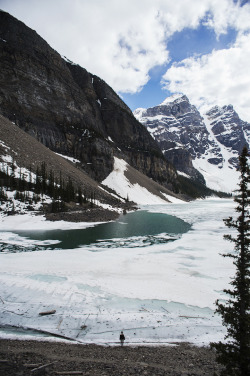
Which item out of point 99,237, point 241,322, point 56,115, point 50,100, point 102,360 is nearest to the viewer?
point 241,322

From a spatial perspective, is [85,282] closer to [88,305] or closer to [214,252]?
[88,305]

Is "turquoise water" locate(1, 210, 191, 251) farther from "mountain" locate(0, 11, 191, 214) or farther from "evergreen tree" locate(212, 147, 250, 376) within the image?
"mountain" locate(0, 11, 191, 214)

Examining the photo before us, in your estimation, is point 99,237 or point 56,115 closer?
point 99,237

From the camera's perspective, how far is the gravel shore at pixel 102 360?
265 inches

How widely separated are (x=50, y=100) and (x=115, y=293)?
374 ft

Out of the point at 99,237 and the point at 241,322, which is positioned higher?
the point at 241,322

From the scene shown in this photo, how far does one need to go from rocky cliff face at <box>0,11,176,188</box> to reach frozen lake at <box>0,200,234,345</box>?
87310 millimetres

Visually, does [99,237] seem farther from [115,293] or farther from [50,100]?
[50,100]

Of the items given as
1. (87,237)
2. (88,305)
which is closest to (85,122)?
(87,237)

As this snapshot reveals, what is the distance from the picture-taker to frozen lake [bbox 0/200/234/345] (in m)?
9.55

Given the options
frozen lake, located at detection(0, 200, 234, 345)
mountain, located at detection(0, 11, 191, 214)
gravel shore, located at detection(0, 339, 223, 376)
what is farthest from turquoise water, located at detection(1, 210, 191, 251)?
mountain, located at detection(0, 11, 191, 214)

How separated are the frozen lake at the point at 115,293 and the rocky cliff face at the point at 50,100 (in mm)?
87310

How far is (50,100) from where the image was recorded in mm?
110438

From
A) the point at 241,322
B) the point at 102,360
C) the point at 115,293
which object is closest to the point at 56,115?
the point at 115,293
